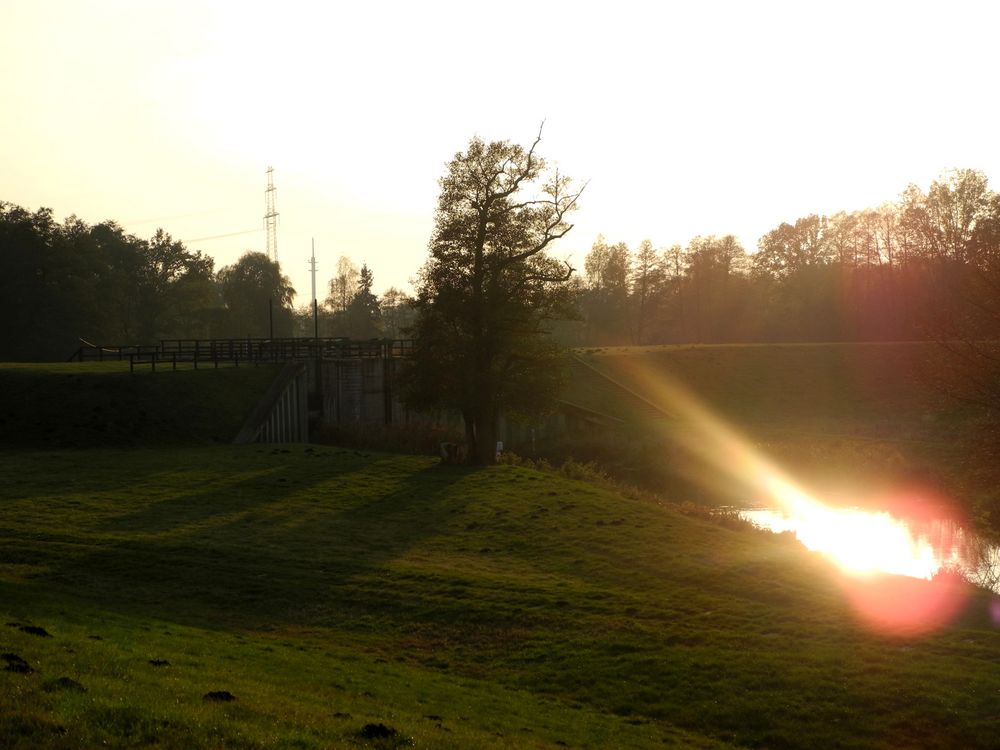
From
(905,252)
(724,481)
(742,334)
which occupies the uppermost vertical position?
(905,252)

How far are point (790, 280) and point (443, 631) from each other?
130773mm

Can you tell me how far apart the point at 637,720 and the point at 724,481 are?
41666mm

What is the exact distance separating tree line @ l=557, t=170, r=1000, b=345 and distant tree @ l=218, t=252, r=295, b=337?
43.1 meters

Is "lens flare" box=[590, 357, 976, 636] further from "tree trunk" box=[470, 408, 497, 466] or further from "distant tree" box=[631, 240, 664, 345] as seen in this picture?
"distant tree" box=[631, 240, 664, 345]

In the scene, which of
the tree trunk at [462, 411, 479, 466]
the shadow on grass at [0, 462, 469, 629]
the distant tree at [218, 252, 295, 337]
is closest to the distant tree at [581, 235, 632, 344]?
the distant tree at [218, 252, 295, 337]

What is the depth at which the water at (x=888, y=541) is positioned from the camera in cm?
3350

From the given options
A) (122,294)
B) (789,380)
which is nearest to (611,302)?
(789,380)

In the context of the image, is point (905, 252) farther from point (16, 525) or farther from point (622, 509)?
point (16, 525)

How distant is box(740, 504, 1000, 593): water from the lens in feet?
110

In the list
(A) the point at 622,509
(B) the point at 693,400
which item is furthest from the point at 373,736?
(B) the point at 693,400

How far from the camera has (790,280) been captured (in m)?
145

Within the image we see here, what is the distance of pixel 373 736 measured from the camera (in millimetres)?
12312

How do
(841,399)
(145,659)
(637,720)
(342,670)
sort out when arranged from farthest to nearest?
(841,399)
(342,670)
(637,720)
(145,659)

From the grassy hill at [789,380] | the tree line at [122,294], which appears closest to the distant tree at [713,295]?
the grassy hill at [789,380]
